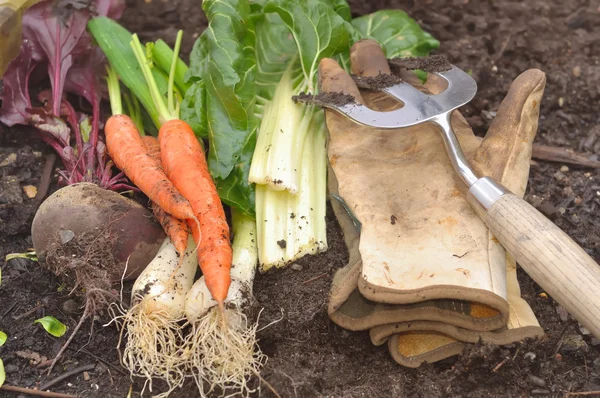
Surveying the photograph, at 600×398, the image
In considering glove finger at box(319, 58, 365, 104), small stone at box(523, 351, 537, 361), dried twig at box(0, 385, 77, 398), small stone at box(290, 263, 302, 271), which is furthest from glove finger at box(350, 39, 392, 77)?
dried twig at box(0, 385, 77, 398)

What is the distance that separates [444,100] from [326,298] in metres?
0.93

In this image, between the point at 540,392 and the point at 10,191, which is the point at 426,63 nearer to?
the point at 540,392

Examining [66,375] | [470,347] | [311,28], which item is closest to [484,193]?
[470,347]

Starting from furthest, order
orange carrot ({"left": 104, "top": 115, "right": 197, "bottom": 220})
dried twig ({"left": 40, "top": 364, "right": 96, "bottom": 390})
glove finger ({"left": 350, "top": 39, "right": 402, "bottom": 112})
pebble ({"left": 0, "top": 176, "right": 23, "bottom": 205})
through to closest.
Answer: pebble ({"left": 0, "top": 176, "right": 23, "bottom": 205}), glove finger ({"left": 350, "top": 39, "right": 402, "bottom": 112}), orange carrot ({"left": 104, "top": 115, "right": 197, "bottom": 220}), dried twig ({"left": 40, "top": 364, "right": 96, "bottom": 390})

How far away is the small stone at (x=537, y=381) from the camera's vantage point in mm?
2156

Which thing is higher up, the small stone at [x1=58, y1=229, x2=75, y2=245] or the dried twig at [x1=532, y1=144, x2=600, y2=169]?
the small stone at [x1=58, y1=229, x2=75, y2=245]

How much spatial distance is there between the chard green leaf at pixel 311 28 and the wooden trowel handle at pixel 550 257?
117cm

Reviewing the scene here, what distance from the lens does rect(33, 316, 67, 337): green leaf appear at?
2.40 meters

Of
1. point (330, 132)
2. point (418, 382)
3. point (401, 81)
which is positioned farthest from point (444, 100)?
point (418, 382)

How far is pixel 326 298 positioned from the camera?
2.43m

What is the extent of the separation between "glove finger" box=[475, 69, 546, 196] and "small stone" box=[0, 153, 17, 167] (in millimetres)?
2188

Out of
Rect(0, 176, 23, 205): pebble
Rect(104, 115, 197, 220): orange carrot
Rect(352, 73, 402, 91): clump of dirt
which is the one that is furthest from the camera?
Rect(0, 176, 23, 205): pebble

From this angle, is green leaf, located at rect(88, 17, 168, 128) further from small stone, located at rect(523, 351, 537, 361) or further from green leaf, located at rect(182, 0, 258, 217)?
small stone, located at rect(523, 351, 537, 361)

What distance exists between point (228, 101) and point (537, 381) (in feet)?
5.31
